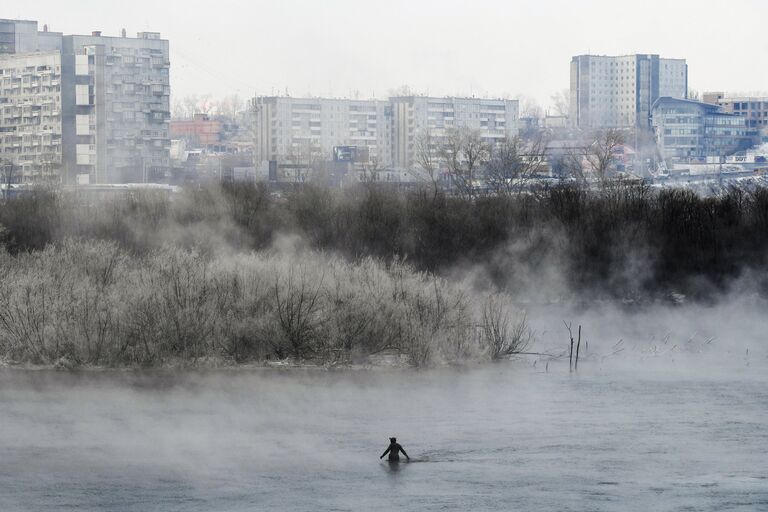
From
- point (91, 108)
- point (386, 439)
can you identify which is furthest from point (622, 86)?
point (386, 439)

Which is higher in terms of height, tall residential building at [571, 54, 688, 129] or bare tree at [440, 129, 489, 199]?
tall residential building at [571, 54, 688, 129]

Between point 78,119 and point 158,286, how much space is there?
74.5 meters

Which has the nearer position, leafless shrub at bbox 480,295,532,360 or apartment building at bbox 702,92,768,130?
leafless shrub at bbox 480,295,532,360

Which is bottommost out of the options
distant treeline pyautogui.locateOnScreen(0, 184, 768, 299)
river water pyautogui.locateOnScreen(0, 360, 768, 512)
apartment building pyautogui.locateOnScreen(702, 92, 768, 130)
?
river water pyautogui.locateOnScreen(0, 360, 768, 512)

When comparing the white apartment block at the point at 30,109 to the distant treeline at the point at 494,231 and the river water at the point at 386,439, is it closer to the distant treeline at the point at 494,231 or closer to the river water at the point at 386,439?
the distant treeline at the point at 494,231

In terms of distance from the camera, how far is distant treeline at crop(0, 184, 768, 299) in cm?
4116

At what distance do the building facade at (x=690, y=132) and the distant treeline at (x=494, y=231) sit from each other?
99.4 meters

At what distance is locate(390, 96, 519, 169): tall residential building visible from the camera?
118 meters

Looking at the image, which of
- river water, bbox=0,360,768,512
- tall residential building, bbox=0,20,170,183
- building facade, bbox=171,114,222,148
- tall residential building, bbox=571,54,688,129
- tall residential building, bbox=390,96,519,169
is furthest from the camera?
tall residential building, bbox=571,54,688,129

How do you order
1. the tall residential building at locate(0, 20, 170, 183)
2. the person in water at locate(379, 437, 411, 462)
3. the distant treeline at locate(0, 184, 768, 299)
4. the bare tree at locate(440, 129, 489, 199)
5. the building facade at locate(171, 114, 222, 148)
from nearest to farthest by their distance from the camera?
the person in water at locate(379, 437, 411, 462) → the distant treeline at locate(0, 184, 768, 299) → the bare tree at locate(440, 129, 489, 199) → the tall residential building at locate(0, 20, 170, 183) → the building facade at locate(171, 114, 222, 148)

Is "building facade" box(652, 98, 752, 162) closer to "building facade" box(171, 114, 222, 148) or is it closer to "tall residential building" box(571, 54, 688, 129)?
"tall residential building" box(571, 54, 688, 129)

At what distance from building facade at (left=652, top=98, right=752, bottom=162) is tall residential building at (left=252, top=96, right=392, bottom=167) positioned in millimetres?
36021

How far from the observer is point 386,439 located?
20406mm

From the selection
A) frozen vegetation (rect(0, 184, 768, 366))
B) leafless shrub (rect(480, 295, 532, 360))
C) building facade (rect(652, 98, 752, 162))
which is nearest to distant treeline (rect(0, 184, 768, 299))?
frozen vegetation (rect(0, 184, 768, 366))
